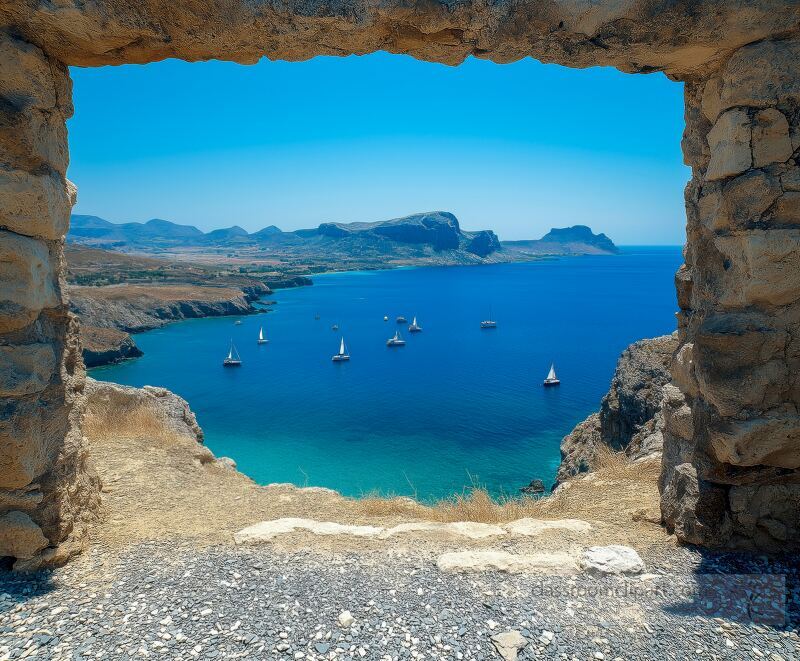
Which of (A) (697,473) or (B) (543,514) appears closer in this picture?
(A) (697,473)

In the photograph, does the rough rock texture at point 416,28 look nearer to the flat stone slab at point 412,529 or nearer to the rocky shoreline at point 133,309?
the flat stone slab at point 412,529

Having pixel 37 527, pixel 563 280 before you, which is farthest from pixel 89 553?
pixel 563 280

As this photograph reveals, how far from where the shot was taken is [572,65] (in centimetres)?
418

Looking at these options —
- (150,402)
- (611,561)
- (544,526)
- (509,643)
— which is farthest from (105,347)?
(509,643)

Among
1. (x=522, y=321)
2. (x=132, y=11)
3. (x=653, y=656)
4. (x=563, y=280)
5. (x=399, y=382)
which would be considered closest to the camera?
(x=653, y=656)

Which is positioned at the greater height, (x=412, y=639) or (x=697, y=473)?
(x=697, y=473)

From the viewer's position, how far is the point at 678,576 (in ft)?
12.5

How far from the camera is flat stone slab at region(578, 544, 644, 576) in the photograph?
3.88 m

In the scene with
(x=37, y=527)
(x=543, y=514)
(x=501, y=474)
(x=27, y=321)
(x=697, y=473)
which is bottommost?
(x=501, y=474)

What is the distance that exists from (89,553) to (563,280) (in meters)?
125

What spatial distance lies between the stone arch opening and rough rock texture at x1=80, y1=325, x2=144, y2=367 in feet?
144

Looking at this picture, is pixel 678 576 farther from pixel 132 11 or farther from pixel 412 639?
pixel 132 11

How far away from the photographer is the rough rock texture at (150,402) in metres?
8.31

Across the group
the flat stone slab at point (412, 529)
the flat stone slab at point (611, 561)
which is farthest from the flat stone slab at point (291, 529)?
the flat stone slab at point (611, 561)
